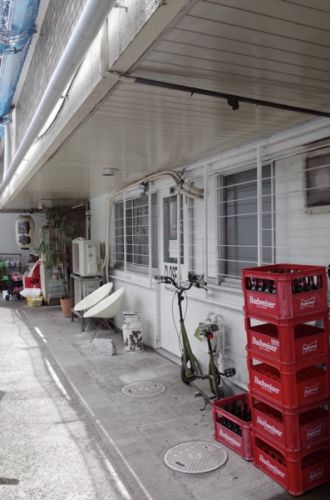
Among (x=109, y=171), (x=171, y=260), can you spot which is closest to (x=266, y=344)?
(x=171, y=260)

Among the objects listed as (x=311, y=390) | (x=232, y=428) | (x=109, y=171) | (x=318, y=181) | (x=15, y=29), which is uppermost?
(x=15, y=29)

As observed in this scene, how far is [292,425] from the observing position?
7.64ft

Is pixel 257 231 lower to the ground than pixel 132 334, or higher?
higher

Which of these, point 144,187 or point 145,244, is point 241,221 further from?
point 145,244

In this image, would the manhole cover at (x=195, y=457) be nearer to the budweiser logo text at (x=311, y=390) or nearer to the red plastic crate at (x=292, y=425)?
the red plastic crate at (x=292, y=425)

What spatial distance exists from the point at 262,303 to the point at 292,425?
72 centimetres

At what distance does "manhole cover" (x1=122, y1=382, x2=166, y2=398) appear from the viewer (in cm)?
388

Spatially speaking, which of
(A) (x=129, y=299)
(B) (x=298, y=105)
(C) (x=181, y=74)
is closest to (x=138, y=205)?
(A) (x=129, y=299)

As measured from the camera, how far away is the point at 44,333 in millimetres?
6531

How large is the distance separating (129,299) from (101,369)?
1860mm

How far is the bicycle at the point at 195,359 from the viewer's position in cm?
356

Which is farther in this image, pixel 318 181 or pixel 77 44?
pixel 318 181

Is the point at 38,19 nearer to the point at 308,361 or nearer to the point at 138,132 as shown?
the point at 138,132

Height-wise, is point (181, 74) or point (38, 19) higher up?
point (38, 19)
